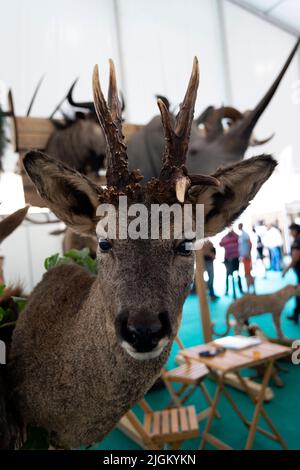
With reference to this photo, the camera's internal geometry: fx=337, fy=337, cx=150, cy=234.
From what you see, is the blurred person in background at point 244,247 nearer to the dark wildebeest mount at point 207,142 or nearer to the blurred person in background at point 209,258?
the blurred person in background at point 209,258

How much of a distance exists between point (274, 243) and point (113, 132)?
61cm

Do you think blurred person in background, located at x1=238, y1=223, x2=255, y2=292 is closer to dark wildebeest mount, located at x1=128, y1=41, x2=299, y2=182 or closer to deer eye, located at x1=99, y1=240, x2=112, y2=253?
dark wildebeest mount, located at x1=128, y1=41, x2=299, y2=182

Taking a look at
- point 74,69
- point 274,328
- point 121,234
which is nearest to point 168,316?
point 121,234

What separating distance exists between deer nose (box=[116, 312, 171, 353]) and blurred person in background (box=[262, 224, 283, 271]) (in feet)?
1.66

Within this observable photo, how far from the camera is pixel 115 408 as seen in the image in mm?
719

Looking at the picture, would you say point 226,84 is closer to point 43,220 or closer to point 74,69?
point 74,69

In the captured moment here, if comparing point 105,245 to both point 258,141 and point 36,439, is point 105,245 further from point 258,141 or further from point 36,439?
point 258,141

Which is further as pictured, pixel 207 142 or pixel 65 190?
pixel 207 142

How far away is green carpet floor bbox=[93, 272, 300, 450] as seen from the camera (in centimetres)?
117

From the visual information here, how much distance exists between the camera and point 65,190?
0.72m

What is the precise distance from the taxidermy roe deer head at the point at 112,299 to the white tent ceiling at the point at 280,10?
58cm

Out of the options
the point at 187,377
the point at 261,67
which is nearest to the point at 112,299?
the point at 261,67

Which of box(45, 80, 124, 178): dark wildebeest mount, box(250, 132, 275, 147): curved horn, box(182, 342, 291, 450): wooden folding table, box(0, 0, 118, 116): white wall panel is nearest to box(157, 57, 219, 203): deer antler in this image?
box(0, 0, 118, 116): white wall panel

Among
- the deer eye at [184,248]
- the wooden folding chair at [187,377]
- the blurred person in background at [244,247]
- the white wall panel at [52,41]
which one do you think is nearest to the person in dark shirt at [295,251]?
the blurred person in background at [244,247]
